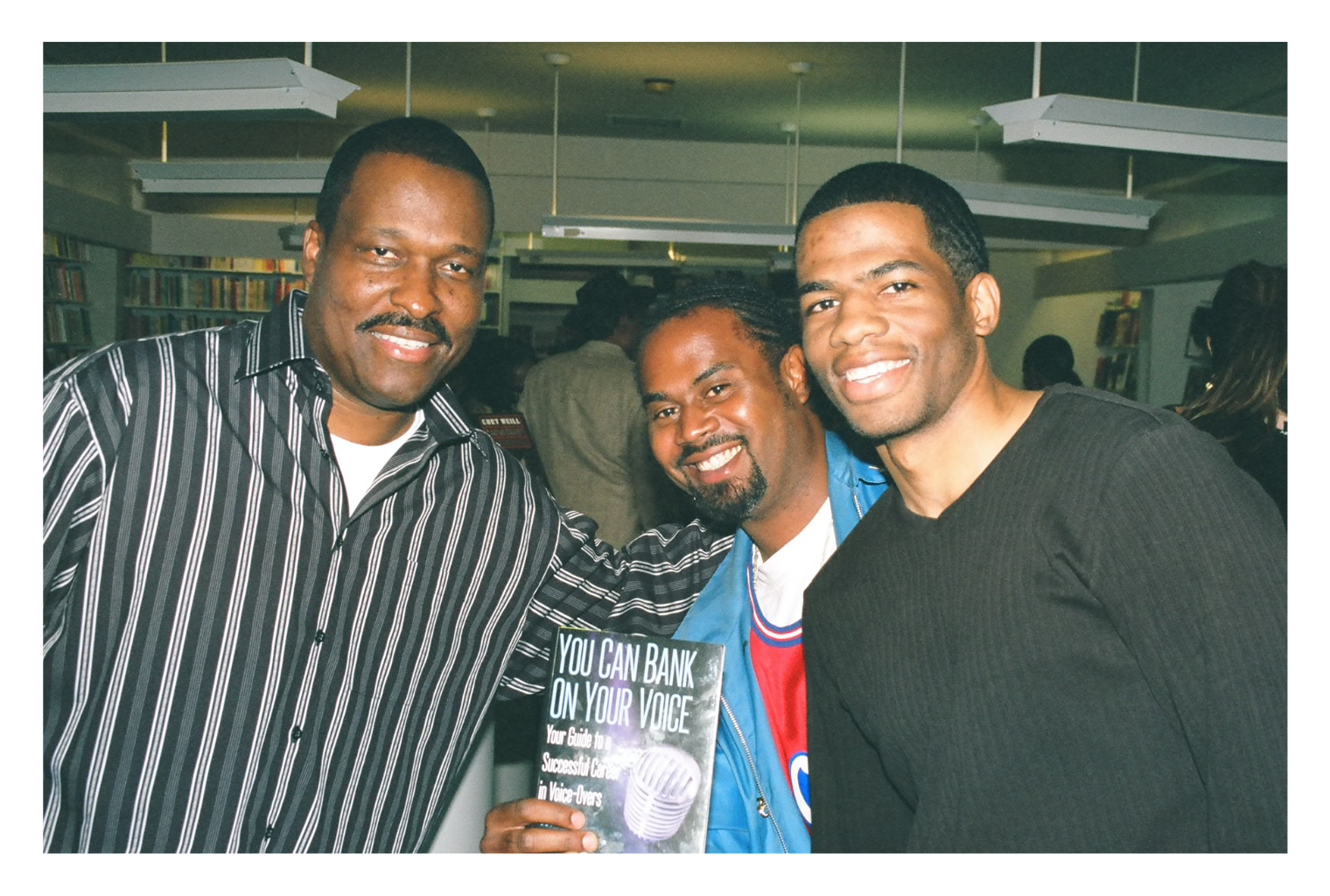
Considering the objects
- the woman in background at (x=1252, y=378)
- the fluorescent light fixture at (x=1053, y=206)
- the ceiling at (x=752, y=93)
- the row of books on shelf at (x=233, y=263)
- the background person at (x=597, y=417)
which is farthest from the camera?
the row of books on shelf at (x=233, y=263)

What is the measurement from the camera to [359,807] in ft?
5.21

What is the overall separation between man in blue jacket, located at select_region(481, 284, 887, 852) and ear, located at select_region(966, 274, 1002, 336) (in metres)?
0.36

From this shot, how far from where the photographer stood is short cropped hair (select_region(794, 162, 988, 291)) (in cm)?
153

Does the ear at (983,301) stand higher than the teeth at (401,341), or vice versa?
the ear at (983,301)

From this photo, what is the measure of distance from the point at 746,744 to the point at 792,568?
0.34 m

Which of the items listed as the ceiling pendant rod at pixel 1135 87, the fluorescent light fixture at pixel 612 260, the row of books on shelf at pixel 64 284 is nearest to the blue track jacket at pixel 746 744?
the ceiling pendant rod at pixel 1135 87

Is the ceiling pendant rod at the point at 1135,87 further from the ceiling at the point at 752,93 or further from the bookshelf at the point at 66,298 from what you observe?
the bookshelf at the point at 66,298

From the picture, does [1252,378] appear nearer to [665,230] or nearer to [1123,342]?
[665,230]

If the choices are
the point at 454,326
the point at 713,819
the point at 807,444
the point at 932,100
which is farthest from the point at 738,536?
the point at 932,100

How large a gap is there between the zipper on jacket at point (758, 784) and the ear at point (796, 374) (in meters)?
0.64

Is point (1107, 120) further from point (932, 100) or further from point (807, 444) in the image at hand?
point (932, 100)

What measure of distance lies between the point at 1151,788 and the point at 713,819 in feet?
2.36

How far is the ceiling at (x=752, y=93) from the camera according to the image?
6.63 m

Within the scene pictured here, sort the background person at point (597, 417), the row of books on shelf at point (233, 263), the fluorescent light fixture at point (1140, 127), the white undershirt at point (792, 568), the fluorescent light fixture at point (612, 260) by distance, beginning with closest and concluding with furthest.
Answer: the white undershirt at point (792, 568) < the fluorescent light fixture at point (1140, 127) < the background person at point (597, 417) < the fluorescent light fixture at point (612, 260) < the row of books on shelf at point (233, 263)
